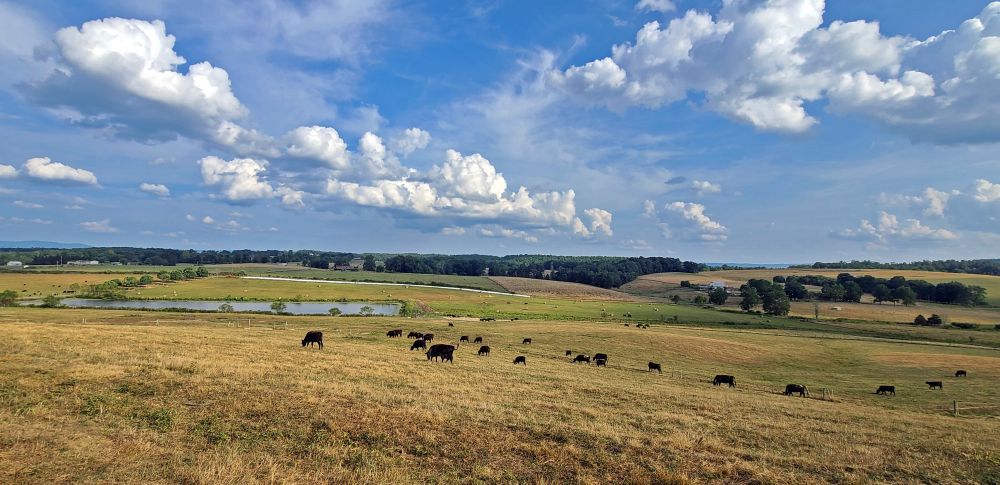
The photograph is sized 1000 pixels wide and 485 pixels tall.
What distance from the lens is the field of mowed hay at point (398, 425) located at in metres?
10.5

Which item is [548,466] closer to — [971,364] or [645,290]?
[971,364]

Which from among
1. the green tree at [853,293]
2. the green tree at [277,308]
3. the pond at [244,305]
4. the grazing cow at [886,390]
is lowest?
the pond at [244,305]

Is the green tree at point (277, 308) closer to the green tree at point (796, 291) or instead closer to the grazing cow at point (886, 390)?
the grazing cow at point (886, 390)

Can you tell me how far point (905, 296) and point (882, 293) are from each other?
8.50 meters

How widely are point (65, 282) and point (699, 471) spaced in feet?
571

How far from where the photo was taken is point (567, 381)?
27172 mm

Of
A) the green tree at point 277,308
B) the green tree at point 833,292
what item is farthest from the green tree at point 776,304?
the green tree at point 277,308

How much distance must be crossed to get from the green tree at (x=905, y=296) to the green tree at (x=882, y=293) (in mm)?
1732

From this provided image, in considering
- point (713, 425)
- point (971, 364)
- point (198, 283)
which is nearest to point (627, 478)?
point (713, 425)

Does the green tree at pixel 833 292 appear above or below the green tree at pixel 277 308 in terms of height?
above

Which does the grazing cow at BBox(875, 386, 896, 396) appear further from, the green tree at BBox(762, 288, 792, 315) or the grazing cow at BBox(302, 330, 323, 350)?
the green tree at BBox(762, 288, 792, 315)

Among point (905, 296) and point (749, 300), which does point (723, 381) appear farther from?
point (905, 296)

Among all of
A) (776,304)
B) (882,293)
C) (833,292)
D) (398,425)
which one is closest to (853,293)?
(833,292)

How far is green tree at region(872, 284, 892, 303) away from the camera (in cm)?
14716
